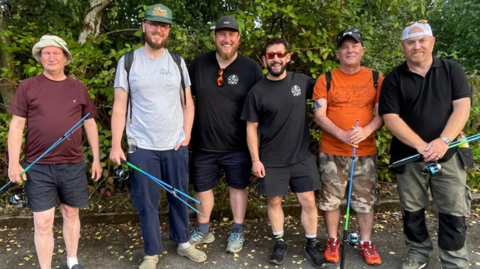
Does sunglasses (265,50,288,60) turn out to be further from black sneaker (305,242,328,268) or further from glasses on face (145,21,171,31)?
black sneaker (305,242,328,268)

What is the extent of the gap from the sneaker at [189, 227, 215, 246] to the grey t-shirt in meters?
1.12

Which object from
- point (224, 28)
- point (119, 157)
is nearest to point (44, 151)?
point (119, 157)

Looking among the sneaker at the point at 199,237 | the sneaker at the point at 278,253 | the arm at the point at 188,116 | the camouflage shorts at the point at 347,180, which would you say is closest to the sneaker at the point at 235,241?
the sneaker at the point at 199,237

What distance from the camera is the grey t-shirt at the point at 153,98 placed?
3.25m

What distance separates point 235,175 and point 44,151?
1739 millimetres

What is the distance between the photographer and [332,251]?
362 centimetres

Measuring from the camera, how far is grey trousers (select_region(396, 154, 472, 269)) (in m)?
3.14

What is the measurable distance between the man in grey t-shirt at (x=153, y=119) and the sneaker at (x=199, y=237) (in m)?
0.47

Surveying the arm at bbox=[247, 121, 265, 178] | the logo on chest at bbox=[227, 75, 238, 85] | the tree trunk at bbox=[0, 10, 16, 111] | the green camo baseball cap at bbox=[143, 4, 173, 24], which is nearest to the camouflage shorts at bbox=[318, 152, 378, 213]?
the arm at bbox=[247, 121, 265, 178]

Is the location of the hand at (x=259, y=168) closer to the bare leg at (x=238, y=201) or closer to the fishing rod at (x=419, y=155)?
the bare leg at (x=238, y=201)

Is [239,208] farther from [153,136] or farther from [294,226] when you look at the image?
[153,136]

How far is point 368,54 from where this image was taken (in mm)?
4699

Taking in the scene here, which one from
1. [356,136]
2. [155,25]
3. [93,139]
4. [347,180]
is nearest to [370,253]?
[347,180]

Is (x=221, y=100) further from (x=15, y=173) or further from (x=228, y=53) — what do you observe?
(x=15, y=173)
